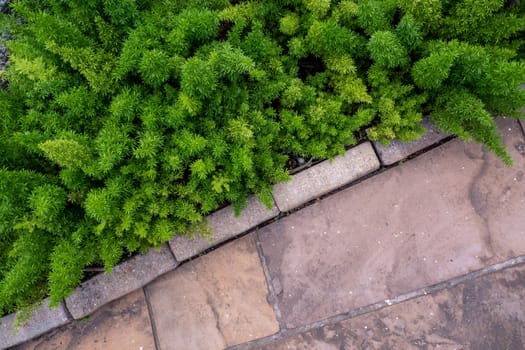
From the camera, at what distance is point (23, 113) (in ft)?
9.67

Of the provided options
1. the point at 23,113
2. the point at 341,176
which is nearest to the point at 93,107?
the point at 23,113

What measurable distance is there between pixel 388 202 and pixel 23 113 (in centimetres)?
275

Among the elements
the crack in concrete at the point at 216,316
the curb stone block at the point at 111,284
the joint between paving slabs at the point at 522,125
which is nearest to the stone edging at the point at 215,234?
the curb stone block at the point at 111,284

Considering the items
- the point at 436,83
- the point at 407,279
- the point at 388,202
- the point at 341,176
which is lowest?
the point at 407,279

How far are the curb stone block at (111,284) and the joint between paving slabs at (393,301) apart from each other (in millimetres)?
938

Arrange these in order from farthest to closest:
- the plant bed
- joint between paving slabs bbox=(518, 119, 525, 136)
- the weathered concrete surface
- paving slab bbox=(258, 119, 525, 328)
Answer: joint between paving slabs bbox=(518, 119, 525, 136)
paving slab bbox=(258, 119, 525, 328)
the weathered concrete surface
the plant bed

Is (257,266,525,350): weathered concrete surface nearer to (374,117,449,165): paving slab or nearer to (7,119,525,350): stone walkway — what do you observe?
(7,119,525,350): stone walkway

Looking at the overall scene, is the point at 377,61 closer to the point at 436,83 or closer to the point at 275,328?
the point at 436,83

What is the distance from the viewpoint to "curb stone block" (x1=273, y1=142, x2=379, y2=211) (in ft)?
10.5

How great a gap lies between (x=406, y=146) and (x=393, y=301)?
1172mm

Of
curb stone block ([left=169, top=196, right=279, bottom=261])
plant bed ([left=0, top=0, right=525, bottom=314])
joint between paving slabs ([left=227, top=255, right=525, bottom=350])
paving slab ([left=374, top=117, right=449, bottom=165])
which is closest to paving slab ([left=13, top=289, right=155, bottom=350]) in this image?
plant bed ([left=0, top=0, right=525, bottom=314])

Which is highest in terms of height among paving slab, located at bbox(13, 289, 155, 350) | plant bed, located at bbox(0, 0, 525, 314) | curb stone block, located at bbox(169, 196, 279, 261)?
plant bed, located at bbox(0, 0, 525, 314)

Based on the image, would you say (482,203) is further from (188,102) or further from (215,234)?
(188,102)

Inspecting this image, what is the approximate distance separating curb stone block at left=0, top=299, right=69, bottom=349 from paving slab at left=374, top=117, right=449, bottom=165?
8.68 feet
